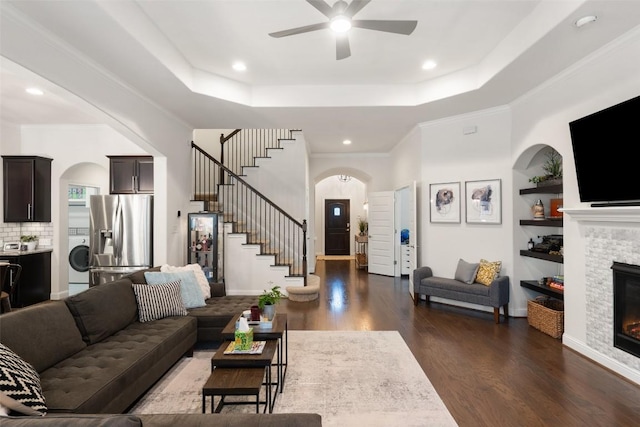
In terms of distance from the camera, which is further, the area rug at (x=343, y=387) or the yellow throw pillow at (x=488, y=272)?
the yellow throw pillow at (x=488, y=272)

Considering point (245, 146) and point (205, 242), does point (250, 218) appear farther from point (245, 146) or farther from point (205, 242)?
point (245, 146)

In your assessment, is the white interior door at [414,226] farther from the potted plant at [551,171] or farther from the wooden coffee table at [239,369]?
the wooden coffee table at [239,369]

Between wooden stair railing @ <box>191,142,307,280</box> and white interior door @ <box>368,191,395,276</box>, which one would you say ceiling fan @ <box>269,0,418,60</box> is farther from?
white interior door @ <box>368,191,395,276</box>

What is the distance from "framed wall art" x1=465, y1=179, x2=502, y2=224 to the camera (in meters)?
4.97

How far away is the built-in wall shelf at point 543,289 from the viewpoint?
13.7 ft

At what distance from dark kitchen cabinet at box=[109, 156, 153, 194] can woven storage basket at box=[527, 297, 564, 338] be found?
6234 millimetres

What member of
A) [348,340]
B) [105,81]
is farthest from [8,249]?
[348,340]

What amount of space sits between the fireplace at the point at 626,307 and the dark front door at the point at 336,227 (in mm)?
9806

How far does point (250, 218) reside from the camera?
23.5 feet

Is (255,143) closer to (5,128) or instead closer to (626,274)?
(5,128)

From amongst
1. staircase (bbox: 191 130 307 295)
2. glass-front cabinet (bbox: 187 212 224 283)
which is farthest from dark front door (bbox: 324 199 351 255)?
glass-front cabinet (bbox: 187 212 224 283)

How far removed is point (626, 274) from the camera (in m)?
3.07

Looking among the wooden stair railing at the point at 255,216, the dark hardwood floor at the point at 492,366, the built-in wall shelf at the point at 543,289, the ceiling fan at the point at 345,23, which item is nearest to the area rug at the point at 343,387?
the dark hardwood floor at the point at 492,366

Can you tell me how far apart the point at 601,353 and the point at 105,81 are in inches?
239
